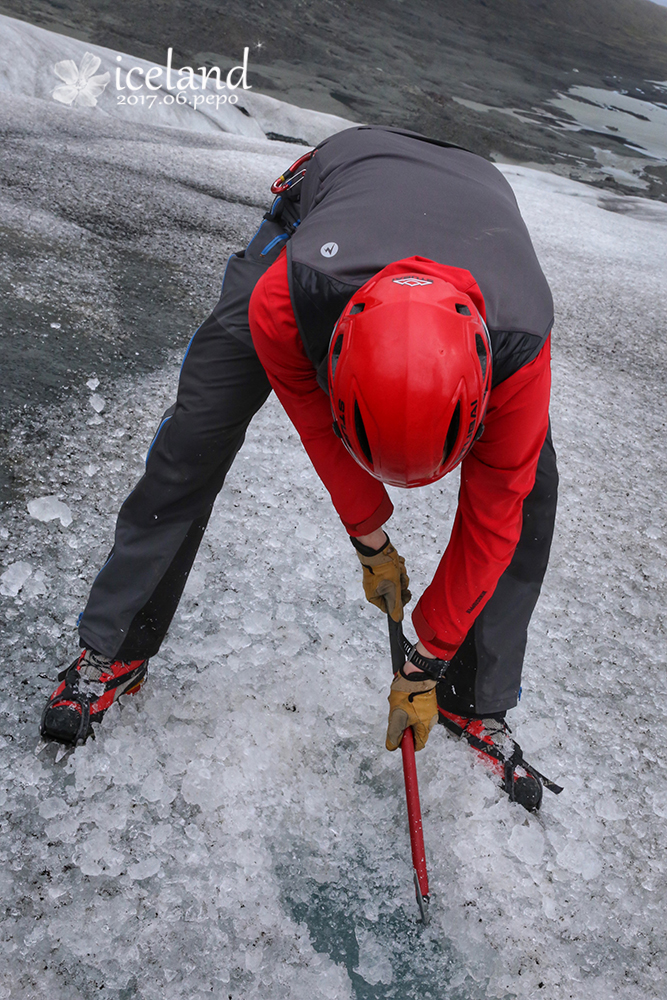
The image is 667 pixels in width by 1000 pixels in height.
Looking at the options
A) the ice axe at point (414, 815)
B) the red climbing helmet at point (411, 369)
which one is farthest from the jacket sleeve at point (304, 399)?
the ice axe at point (414, 815)

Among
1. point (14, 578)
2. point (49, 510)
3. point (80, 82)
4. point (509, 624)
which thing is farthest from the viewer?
point (80, 82)

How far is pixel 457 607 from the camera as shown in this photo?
1.70m

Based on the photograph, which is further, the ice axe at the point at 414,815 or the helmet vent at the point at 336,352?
the ice axe at the point at 414,815

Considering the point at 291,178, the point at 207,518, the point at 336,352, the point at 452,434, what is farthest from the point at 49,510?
the point at 452,434

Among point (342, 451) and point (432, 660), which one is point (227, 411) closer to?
point (342, 451)

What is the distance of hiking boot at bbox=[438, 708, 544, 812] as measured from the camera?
6.66 ft

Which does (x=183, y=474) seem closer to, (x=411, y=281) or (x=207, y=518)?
(x=207, y=518)

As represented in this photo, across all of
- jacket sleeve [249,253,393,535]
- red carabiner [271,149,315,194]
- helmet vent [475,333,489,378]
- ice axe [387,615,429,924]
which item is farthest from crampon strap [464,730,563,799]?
red carabiner [271,149,315,194]

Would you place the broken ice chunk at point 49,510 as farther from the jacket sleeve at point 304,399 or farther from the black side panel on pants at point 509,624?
the black side panel on pants at point 509,624

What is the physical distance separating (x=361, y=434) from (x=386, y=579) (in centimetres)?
71

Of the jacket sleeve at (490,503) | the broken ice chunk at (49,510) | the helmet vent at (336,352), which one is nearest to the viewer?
the helmet vent at (336,352)

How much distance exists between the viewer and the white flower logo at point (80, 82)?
770 cm

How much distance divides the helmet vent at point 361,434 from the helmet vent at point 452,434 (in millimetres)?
140

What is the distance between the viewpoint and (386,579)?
194 cm
